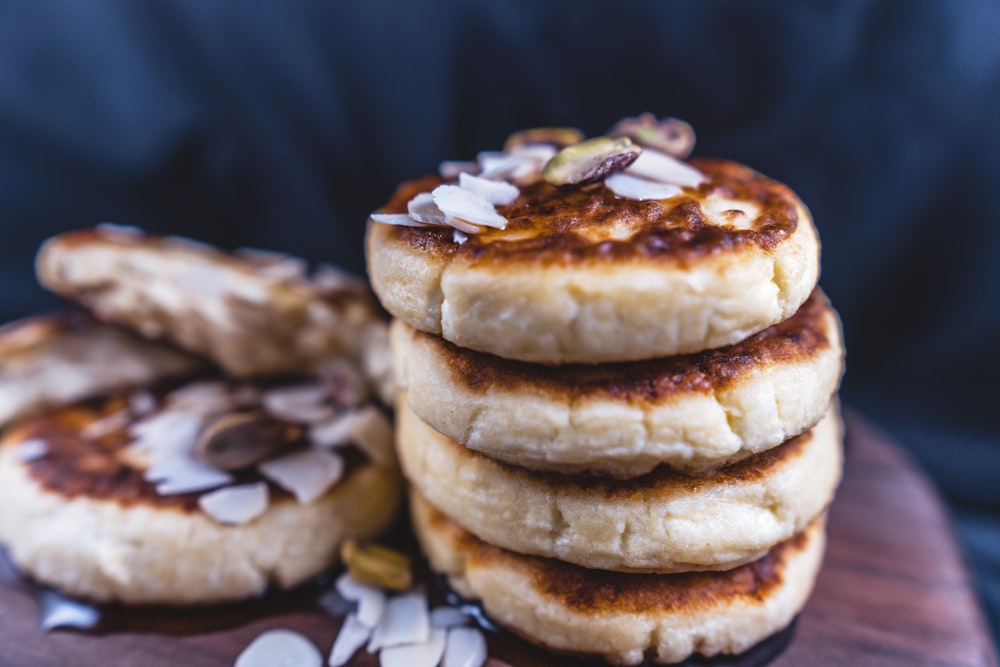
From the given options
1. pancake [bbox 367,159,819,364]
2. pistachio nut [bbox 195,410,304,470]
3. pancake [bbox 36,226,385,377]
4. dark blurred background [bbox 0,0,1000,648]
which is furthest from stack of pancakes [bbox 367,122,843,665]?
dark blurred background [bbox 0,0,1000,648]

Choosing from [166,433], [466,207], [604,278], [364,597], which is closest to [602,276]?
[604,278]

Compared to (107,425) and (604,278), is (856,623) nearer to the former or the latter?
(604,278)

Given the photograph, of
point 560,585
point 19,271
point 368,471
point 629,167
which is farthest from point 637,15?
point 19,271

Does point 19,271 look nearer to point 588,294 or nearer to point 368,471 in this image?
point 368,471

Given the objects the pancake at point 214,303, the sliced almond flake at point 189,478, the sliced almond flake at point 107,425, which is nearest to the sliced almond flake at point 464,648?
the sliced almond flake at point 189,478

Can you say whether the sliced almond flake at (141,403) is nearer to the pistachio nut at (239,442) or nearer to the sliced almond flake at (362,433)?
the pistachio nut at (239,442)
